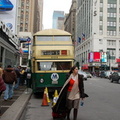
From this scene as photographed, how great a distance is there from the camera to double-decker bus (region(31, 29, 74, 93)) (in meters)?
12.6

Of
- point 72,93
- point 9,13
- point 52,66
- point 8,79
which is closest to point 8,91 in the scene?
point 8,79

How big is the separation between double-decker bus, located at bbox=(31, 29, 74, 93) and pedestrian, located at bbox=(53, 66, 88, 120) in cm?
594

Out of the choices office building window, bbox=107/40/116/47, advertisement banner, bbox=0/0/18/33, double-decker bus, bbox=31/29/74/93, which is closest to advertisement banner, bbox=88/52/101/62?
office building window, bbox=107/40/116/47

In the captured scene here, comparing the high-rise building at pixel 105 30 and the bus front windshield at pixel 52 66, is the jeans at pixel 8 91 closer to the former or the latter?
the bus front windshield at pixel 52 66

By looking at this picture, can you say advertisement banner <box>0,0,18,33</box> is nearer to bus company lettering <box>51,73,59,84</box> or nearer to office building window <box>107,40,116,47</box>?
bus company lettering <box>51,73,59,84</box>

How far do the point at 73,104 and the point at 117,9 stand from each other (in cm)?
8156

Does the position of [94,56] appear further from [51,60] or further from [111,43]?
[51,60]

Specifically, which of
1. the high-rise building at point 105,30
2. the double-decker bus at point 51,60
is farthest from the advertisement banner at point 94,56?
the double-decker bus at point 51,60

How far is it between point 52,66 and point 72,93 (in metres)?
6.39

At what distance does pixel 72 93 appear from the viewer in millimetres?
6480

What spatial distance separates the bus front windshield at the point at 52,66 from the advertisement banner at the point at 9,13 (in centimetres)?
3427

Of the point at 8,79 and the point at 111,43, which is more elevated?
the point at 111,43

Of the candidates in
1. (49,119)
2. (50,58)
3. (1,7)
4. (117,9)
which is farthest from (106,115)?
(117,9)

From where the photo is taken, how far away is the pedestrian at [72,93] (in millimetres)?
6469
